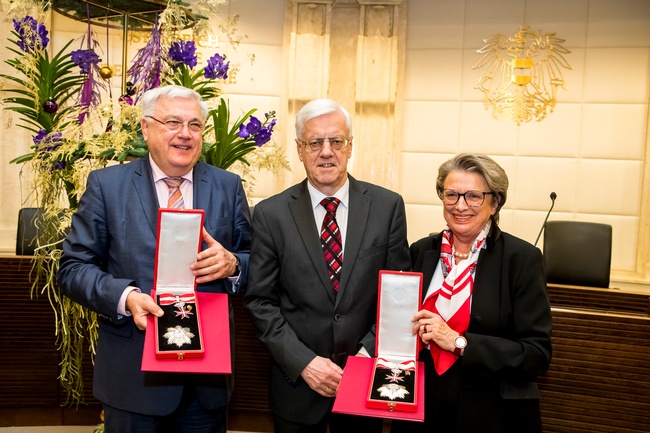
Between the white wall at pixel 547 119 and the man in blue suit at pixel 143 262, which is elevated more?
the white wall at pixel 547 119

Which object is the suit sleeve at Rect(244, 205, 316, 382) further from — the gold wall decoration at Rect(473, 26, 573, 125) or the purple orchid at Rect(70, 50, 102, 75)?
the gold wall decoration at Rect(473, 26, 573, 125)

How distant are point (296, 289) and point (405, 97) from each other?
14.6ft

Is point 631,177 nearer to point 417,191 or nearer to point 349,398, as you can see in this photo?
point 417,191

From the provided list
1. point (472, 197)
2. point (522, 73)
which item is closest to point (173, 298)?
point (472, 197)

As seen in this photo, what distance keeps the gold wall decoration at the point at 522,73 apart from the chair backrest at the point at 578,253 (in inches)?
64.4

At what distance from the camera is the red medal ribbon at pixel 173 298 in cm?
173

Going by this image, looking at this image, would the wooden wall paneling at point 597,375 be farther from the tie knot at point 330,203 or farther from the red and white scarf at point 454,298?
the tie knot at point 330,203

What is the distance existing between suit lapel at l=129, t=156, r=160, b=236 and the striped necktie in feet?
0.21

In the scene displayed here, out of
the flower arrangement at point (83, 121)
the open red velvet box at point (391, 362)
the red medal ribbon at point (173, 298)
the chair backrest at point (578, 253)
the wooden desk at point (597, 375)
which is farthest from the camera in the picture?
the chair backrest at point (578, 253)

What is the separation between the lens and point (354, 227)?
1.93 m

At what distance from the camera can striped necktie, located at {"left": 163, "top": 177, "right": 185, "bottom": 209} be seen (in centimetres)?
197

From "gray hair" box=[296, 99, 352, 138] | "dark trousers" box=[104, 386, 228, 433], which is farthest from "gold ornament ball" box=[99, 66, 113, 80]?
"dark trousers" box=[104, 386, 228, 433]

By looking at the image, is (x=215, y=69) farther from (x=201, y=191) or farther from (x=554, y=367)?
(x=554, y=367)

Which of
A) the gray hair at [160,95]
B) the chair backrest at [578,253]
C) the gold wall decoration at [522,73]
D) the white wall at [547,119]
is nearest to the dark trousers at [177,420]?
the gray hair at [160,95]
